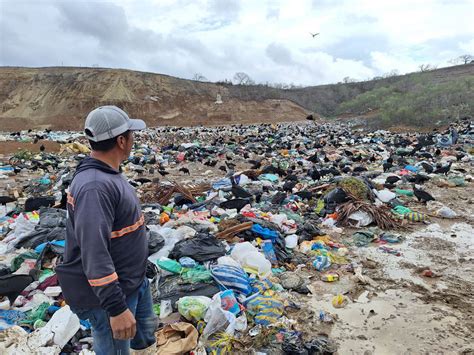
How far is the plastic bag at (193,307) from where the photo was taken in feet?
9.02

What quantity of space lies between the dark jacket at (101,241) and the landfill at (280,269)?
83 cm

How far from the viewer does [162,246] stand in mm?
3770

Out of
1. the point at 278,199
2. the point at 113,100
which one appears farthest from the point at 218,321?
the point at 113,100

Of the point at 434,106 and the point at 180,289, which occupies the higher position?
the point at 434,106

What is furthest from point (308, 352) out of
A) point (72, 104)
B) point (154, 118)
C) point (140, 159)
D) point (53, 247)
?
point (72, 104)

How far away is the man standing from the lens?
1.29m

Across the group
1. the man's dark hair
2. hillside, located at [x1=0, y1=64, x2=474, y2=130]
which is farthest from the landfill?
hillside, located at [x1=0, y1=64, x2=474, y2=130]

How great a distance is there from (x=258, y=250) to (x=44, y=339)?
2.15 meters

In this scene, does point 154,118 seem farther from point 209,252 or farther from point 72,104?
point 209,252

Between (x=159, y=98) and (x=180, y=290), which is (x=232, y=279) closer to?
(x=180, y=290)

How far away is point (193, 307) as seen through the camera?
2777 mm

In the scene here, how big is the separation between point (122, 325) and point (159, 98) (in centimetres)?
3107

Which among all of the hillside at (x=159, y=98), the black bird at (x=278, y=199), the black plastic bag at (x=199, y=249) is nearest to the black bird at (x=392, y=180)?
the black bird at (x=278, y=199)

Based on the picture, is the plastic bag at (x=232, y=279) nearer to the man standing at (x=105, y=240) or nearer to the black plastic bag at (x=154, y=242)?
the black plastic bag at (x=154, y=242)
